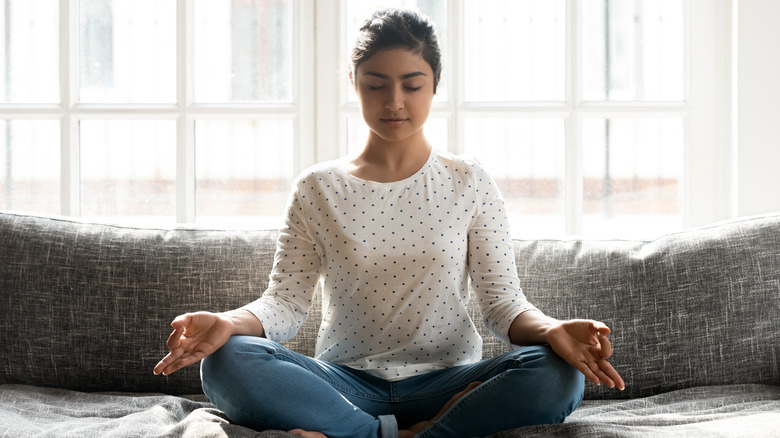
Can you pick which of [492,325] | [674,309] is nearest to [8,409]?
[492,325]

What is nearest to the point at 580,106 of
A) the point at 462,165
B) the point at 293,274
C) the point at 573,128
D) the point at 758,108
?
the point at 573,128

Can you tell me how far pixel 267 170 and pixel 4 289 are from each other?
820 millimetres

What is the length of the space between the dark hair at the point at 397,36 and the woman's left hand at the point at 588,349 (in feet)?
2.03

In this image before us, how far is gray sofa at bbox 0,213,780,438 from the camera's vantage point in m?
1.70

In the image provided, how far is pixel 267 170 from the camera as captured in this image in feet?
7.77

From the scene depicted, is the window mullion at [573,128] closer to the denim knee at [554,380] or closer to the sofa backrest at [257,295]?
the sofa backrest at [257,295]

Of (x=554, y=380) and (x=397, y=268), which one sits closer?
(x=554, y=380)

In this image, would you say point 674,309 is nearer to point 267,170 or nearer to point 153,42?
point 267,170

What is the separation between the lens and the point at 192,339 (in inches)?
52.8

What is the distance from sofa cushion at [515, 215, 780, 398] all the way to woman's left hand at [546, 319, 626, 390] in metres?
0.45

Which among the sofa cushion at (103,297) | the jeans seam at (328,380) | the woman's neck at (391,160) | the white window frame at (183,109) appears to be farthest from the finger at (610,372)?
the white window frame at (183,109)

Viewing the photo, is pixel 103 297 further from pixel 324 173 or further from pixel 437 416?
pixel 437 416

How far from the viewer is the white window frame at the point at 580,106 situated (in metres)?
2.29

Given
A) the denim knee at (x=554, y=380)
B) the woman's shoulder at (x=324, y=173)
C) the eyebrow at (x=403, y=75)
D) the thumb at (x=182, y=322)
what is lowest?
the denim knee at (x=554, y=380)
